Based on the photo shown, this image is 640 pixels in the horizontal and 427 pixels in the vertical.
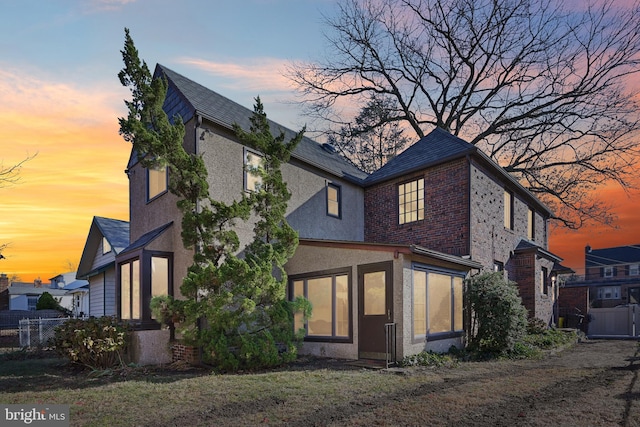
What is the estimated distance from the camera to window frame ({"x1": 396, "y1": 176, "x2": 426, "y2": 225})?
14648 mm

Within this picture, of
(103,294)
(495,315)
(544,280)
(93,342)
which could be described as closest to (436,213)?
(495,315)

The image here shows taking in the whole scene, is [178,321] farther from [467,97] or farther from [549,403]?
[467,97]

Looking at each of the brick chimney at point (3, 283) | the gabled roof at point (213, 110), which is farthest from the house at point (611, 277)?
the brick chimney at point (3, 283)

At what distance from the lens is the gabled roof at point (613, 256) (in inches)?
1737

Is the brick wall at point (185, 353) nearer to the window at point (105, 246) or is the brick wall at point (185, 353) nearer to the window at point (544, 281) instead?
the window at point (105, 246)

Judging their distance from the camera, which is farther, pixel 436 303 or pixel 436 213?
pixel 436 213

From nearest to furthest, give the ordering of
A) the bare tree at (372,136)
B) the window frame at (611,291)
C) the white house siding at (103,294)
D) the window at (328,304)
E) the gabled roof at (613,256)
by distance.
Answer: the window at (328,304) < the white house siding at (103,294) < the bare tree at (372,136) < the window frame at (611,291) < the gabled roof at (613,256)

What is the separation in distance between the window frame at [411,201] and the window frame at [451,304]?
3.00 meters

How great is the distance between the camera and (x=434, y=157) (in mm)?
14352

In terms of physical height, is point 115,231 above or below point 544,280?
above

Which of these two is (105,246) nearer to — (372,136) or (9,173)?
(9,173)

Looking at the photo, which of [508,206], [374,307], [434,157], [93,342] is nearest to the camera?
[93,342]

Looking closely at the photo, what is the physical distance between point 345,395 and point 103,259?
1507 centimetres

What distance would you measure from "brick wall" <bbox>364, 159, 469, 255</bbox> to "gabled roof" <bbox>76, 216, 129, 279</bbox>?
990 cm
